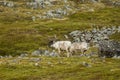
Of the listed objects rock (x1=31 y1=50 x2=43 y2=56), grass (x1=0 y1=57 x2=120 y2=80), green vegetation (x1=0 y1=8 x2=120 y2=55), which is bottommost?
green vegetation (x1=0 y1=8 x2=120 y2=55)

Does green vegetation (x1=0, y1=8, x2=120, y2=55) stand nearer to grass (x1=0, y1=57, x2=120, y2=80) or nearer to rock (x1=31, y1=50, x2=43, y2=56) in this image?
rock (x1=31, y1=50, x2=43, y2=56)

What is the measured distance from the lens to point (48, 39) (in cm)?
10594

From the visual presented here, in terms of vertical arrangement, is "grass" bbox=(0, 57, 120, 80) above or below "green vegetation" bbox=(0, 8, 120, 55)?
above

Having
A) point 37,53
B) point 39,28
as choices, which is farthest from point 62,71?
point 39,28

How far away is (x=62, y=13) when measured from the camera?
449 ft

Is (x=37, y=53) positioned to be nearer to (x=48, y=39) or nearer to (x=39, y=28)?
(x=48, y=39)

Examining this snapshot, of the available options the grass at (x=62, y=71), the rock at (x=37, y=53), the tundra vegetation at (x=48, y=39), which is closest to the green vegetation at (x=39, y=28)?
the tundra vegetation at (x=48, y=39)

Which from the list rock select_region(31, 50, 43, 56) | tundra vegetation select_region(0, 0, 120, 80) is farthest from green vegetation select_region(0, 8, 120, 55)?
rock select_region(31, 50, 43, 56)

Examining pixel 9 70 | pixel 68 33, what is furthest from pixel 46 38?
pixel 9 70

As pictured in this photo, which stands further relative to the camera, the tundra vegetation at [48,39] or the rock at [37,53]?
the rock at [37,53]

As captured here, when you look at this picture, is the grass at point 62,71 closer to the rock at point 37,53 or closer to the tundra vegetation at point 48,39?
the tundra vegetation at point 48,39

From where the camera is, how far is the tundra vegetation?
187 feet

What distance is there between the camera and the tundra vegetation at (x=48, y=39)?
187ft

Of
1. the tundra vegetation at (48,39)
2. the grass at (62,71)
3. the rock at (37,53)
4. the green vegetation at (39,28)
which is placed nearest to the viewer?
the grass at (62,71)
